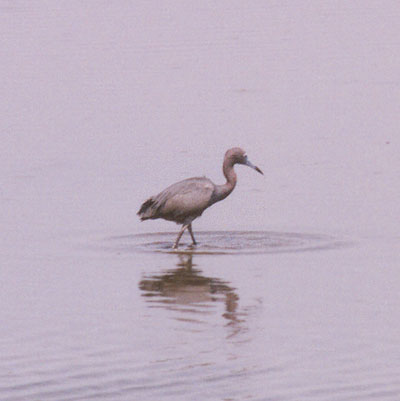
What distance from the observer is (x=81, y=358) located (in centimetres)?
1384

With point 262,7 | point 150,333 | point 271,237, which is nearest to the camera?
point 150,333

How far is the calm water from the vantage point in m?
13.6

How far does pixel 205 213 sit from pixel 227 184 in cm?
124

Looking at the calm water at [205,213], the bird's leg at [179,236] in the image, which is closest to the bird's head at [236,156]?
the calm water at [205,213]

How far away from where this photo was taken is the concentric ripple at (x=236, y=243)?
63.1 ft

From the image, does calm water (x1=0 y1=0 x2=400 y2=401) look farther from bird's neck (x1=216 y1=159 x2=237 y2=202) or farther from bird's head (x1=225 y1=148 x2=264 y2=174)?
bird's head (x1=225 y1=148 x2=264 y2=174)

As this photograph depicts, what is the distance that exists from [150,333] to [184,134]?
12.7 m

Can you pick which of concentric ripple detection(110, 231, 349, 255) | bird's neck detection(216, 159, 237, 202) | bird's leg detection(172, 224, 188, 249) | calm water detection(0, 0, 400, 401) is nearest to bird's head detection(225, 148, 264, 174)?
bird's neck detection(216, 159, 237, 202)

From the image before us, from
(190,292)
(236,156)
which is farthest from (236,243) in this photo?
(190,292)

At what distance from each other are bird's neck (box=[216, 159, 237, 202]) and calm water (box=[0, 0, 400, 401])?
1.31 feet

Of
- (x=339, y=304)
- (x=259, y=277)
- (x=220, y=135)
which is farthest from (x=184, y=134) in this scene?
(x=339, y=304)

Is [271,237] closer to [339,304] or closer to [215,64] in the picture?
[339,304]

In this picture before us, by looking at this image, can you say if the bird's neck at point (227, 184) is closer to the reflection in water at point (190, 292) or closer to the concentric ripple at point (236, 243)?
the concentric ripple at point (236, 243)

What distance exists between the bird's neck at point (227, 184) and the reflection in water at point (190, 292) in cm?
274
